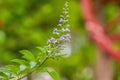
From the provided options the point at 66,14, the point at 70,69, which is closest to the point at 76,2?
the point at 70,69

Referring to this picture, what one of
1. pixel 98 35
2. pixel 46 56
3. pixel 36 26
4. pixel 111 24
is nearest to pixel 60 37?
pixel 46 56

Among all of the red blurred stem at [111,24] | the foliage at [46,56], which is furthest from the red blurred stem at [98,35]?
the foliage at [46,56]

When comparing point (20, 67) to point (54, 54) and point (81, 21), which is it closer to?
point (54, 54)

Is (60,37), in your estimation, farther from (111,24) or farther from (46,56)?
(111,24)

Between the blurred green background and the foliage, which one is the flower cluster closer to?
the foliage

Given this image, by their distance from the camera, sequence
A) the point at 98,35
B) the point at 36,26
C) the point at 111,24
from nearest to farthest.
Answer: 1. the point at 98,35
2. the point at 111,24
3. the point at 36,26

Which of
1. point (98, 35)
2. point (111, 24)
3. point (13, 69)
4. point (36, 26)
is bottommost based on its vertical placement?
point (13, 69)

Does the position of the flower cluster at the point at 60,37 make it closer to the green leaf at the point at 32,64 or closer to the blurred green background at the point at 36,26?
the green leaf at the point at 32,64
